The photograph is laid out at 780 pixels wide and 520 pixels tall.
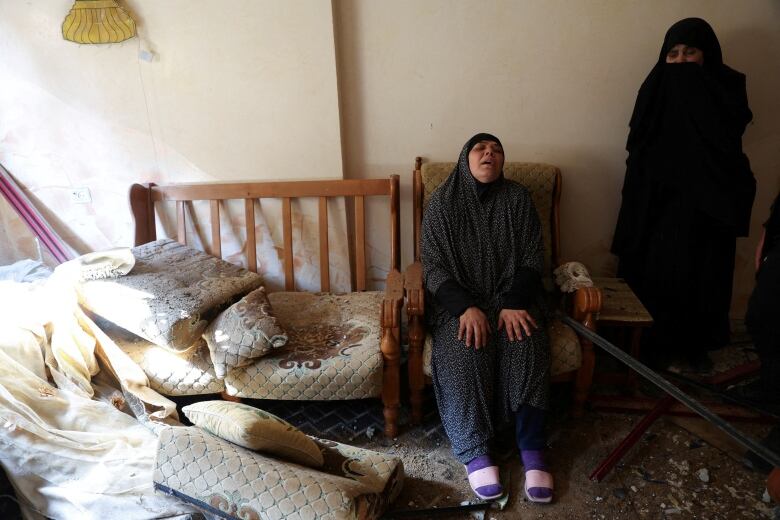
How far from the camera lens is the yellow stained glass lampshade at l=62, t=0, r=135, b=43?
1.89 metres

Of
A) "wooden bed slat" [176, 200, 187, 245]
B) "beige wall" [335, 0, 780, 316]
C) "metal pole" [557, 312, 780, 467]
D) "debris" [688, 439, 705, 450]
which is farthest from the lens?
"wooden bed slat" [176, 200, 187, 245]

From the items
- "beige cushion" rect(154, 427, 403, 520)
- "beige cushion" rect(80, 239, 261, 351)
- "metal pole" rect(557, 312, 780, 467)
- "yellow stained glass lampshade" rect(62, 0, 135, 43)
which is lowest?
"beige cushion" rect(154, 427, 403, 520)

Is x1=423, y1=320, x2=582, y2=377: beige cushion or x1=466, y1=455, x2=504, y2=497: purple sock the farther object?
x1=423, y1=320, x2=582, y2=377: beige cushion

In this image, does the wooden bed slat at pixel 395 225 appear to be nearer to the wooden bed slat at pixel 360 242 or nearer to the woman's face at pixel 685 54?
the wooden bed slat at pixel 360 242

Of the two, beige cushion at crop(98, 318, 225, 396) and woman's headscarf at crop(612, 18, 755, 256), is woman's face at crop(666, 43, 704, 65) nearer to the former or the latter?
woman's headscarf at crop(612, 18, 755, 256)

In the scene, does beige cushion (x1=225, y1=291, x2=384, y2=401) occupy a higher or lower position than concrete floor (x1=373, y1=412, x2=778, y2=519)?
higher

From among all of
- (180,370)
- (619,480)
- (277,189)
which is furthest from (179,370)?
(619,480)

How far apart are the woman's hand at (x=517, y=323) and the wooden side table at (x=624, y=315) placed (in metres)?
0.29

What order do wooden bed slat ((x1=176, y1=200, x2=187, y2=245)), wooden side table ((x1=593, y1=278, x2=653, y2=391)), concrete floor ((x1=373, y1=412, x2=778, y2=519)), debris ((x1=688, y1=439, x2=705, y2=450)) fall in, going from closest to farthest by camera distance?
concrete floor ((x1=373, y1=412, x2=778, y2=519)), debris ((x1=688, y1=439, x2=705, y2=450)), wooden side table ((x1=593, y1=278, x2=653, y2=391)), wooden bed slat ((x1=176, y1=200, x2=187, y2=245))

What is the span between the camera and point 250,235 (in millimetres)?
2109

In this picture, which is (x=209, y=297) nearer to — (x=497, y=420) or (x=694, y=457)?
(x=497, y=420)

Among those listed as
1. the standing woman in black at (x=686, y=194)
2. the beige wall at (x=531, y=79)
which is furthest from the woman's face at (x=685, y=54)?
the beige wall at (x=531, y=79)

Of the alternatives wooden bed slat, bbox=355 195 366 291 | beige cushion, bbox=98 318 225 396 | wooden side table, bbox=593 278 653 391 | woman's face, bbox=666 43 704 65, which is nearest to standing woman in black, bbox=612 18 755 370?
woman's face, bbox=666 43 704 65

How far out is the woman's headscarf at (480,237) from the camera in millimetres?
1702
